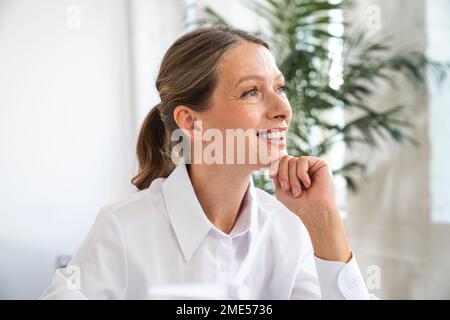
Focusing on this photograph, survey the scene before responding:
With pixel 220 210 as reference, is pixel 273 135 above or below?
above

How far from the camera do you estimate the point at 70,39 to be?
143 centimetres

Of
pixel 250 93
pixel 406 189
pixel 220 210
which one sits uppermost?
pixel 250 93

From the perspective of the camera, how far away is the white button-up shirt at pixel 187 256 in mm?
827

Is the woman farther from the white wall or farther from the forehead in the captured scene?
the white wall

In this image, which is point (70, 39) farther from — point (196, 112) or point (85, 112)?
point (196, 112)

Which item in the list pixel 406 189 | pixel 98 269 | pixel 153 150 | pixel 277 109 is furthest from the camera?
pixel 406 189

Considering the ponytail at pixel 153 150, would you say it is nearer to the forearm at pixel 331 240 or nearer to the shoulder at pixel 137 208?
the shoulder at pixel 137 208

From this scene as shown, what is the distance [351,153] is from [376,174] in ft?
0.49

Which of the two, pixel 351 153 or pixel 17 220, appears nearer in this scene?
pixel 17 220

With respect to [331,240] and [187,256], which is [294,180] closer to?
[331,240]

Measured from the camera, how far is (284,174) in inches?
37.0

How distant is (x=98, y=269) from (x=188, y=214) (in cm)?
20

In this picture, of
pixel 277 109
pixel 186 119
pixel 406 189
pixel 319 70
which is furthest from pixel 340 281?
pixel 406 189

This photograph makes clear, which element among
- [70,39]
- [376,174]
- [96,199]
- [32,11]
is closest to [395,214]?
→ [376,174]
